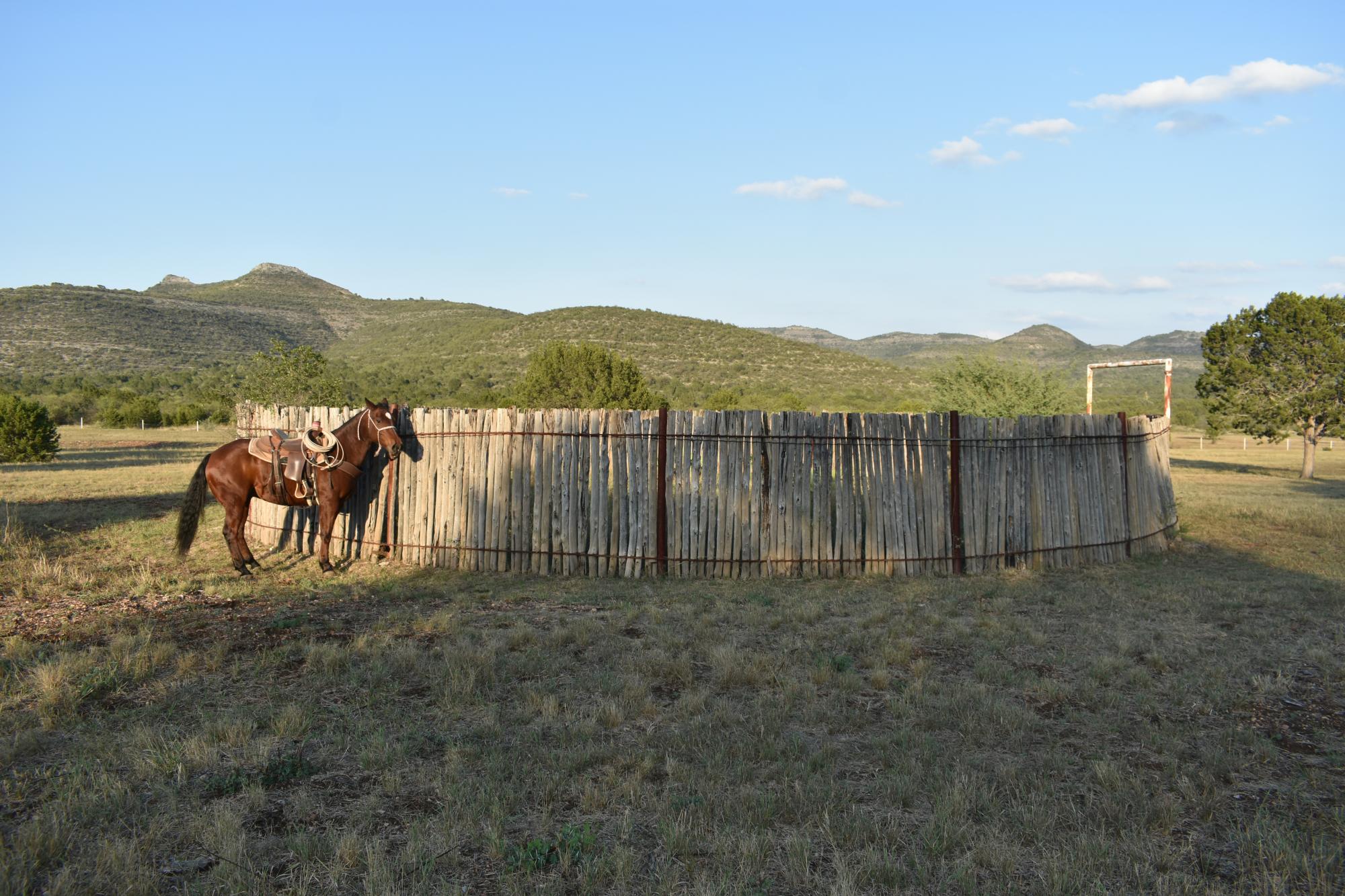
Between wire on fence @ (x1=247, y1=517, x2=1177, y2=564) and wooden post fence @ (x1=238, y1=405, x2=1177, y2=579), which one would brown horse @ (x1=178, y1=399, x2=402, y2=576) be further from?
wire on fence @ (x1=247, y1=517, x2=1177, y2=564)

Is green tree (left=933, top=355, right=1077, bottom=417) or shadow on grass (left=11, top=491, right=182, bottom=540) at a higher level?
green tree (left=933, top=355, right=1077, bottom=417)

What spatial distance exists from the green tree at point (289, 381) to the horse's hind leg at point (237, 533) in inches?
656

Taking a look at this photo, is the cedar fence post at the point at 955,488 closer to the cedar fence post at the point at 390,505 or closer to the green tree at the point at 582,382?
the cedar fence post at the point at 390,505

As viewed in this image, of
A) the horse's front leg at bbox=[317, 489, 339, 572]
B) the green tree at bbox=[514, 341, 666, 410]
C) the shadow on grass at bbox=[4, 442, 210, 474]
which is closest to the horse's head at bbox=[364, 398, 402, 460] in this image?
the horse's front leg at bbox=[317, 489, 339, 572]

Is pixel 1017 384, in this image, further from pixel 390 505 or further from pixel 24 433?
pixel 24 433

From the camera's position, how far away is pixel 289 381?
86.4 ft

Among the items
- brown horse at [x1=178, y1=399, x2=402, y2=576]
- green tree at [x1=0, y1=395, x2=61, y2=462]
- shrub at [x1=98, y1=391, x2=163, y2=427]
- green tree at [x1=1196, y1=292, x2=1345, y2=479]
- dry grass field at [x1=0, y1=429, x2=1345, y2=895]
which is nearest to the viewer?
dry grass field at [x1=0, y1=429, x2=1345, y2=895]

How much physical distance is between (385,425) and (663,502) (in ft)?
12.3

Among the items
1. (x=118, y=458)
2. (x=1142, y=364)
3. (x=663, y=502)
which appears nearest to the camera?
(x=663, y=502)

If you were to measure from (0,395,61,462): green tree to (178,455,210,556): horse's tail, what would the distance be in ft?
72.3

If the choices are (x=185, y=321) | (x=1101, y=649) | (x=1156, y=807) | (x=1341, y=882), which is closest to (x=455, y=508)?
(x=1101, y=649)

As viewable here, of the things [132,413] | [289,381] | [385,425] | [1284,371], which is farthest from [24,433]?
[1284,371]

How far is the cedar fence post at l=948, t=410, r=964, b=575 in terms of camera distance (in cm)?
1055

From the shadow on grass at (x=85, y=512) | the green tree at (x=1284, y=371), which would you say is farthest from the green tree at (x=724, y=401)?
the shadow on grass at (x=85, y=512)
